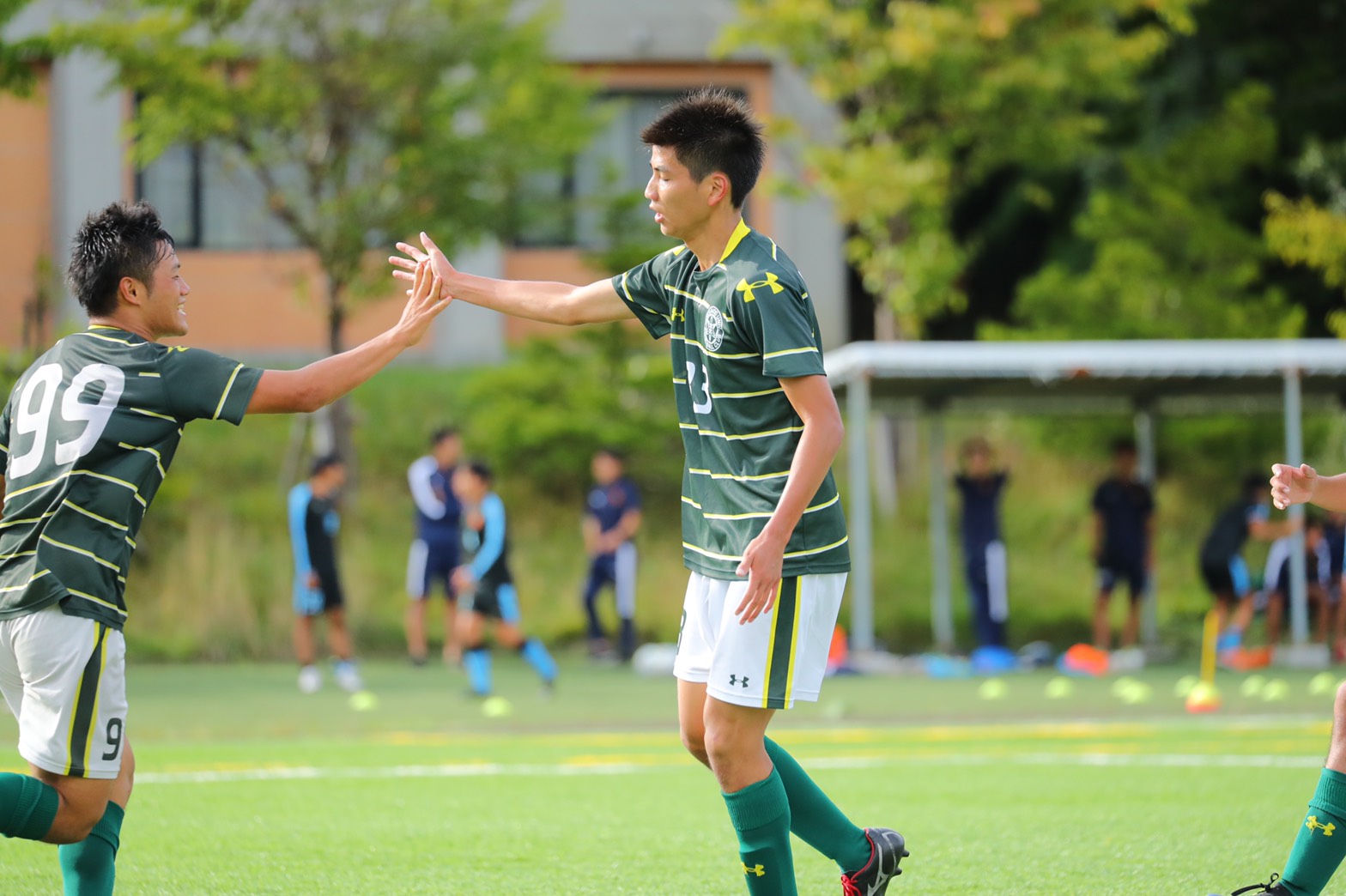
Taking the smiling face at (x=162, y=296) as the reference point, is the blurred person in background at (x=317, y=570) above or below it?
below

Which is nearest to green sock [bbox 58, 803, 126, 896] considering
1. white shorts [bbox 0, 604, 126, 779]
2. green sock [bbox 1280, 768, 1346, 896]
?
white shorts [bbox 0, 604, 126, 779]

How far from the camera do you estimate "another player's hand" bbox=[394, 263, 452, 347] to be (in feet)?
15.5

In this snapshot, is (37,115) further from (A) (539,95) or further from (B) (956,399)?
(B) (956,399)

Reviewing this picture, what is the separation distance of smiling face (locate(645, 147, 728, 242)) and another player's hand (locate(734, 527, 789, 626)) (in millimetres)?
954

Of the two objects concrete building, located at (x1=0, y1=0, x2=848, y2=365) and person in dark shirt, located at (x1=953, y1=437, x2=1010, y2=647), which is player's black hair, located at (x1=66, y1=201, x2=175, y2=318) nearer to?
person in dark shirt, located at (x1=953, y1=437, x2=1010, y2=647)

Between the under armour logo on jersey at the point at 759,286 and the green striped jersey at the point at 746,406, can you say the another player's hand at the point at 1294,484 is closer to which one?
the green striped jersey at the point at 746,406

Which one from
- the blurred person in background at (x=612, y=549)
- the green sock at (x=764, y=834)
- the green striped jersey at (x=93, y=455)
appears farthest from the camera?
the blurred person in background at (x=612, y=549)

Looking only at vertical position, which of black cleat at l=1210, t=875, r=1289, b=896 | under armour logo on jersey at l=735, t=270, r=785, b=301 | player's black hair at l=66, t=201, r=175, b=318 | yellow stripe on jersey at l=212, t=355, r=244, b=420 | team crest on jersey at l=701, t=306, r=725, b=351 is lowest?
black cleat at l=1210, t=875, r=1289, b=896

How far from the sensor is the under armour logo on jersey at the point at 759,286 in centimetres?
419

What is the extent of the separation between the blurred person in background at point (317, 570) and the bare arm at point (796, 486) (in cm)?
1003

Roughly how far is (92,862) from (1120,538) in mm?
13908

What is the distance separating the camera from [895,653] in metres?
17.9

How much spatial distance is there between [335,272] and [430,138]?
1.99 metres

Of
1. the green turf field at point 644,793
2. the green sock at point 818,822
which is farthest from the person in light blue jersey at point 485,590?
the green sock at point 818,822
